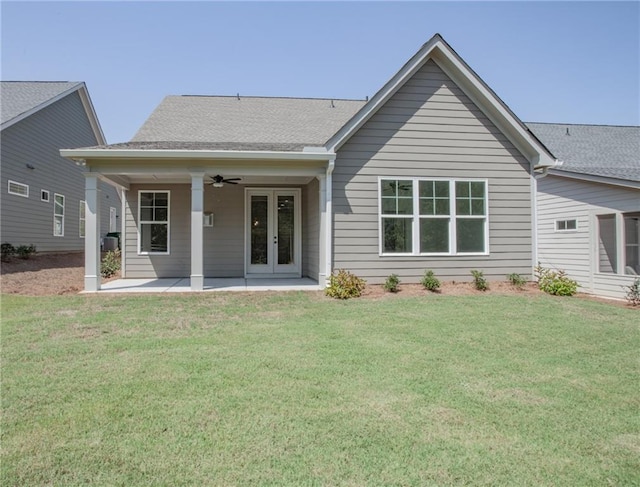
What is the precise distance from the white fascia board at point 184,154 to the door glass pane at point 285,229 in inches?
126

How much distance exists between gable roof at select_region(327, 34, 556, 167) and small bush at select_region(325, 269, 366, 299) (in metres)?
2.89

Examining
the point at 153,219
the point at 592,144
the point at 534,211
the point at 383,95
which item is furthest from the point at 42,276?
the point at 592,144

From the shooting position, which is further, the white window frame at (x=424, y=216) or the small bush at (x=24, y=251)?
the small bush at (x=24, y=251)

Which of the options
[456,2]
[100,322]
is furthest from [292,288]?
[456,2]

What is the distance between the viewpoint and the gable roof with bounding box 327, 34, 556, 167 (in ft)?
29.7

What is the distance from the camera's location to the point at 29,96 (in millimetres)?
15500

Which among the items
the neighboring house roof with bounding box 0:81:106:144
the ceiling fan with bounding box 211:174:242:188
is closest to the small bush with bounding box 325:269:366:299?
the ceiling fan with bounding box 211:174:242:188

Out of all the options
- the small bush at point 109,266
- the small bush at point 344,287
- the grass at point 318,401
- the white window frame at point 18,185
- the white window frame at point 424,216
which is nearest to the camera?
the grass at point 318,401

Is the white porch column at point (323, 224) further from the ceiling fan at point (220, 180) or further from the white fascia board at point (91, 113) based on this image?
the white fascia board at point (91, 113)

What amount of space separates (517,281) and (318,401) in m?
7.64

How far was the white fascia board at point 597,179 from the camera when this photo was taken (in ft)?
26.7

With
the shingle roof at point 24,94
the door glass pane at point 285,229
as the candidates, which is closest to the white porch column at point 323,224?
the door glass pane at point 285,229

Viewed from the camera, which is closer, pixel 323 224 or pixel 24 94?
pixel 323 224

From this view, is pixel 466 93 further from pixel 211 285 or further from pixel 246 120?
pixel 211 285
